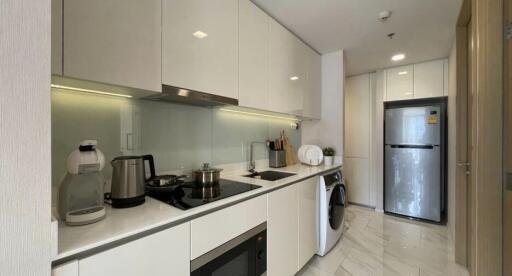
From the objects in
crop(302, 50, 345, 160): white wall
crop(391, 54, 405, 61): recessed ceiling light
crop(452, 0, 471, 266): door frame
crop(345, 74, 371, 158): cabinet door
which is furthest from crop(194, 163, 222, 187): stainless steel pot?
crop(345, 74, 371, 158): cabinet door

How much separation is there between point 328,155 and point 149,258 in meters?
2.31

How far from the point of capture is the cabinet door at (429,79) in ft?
9.95

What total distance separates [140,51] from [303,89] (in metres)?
1.80

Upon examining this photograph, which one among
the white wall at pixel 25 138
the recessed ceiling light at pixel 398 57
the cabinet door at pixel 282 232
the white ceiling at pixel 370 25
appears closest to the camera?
the white wall at pixel 25 138

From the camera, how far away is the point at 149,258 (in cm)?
83

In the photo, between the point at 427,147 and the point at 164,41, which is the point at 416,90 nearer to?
the point at 427,147

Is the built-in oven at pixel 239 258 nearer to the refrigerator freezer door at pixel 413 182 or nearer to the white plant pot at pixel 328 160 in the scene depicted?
the white plant pot at pixel 328 160

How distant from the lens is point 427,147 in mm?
3031

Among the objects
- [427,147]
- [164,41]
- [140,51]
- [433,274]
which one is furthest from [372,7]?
[433,274]

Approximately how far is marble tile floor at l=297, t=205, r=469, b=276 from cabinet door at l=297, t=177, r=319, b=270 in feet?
0.56

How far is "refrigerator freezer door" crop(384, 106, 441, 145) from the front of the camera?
2.99 m

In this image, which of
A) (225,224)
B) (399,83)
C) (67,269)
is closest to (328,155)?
(399,83)

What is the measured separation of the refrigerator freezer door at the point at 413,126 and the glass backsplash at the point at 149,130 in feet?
7.78

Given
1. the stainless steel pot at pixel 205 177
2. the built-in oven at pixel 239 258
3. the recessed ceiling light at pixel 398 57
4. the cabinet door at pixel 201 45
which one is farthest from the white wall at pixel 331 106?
the stainless steel pot at pixel 205 177
